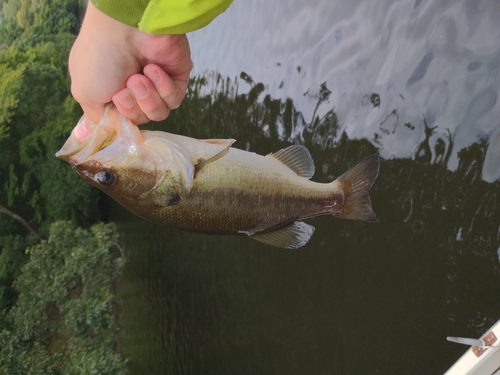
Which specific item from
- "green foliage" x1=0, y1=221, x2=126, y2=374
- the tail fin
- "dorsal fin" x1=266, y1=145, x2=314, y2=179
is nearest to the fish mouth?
"dorsal fin" x1=266, y1=145, x2=314, y2=179

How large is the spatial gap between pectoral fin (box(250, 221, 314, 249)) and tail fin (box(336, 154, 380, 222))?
0.24 m

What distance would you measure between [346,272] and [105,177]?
11.1ft

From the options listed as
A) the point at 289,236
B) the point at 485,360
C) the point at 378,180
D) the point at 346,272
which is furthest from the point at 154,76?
the point at 346,272

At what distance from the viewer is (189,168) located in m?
1.75

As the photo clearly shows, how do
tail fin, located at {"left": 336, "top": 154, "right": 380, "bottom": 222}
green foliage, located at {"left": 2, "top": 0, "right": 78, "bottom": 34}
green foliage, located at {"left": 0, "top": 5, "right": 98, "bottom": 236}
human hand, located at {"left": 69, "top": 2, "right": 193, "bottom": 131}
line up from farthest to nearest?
green foliage, located at {"left": 2, "top": 0, "right": 78, "bottom": 34}
green foliage, located at {"left": 0, "top": 5, "right": 98, "bottom": 236}
tail fin, located at {"left": 336, "top": 154, "right": 380, "bottom": 222}
human hand, located at {"left": 69, "top": 2, "right": 193, "bottom": 131}

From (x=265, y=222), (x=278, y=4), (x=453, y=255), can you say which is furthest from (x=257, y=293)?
(x=265, y=222)

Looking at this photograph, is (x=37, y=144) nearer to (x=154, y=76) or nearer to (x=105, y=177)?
(x=105, y=177)

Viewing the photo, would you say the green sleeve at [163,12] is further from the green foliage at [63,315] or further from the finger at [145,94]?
the green foliage at [63,315]

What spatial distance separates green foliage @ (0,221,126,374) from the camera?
6.12 m

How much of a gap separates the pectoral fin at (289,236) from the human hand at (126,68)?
72 centimetres

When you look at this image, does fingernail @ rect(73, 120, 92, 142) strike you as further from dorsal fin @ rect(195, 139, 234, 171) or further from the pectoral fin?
the pectoral fin

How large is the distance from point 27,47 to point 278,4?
530 inches

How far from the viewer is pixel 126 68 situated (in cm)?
147

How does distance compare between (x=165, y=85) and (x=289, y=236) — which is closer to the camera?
(x=165, y=85)
